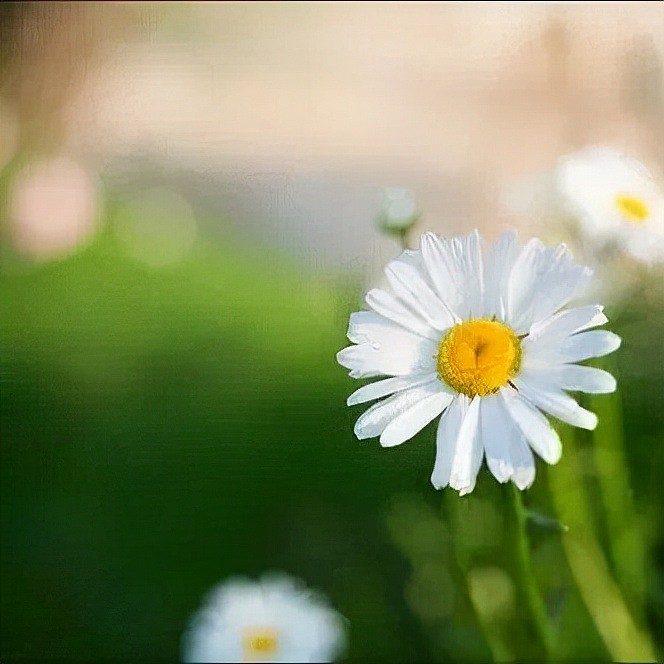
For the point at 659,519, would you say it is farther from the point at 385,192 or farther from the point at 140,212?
the point at 140,212

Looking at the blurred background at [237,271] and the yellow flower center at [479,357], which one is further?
the blurred background at [237,271]

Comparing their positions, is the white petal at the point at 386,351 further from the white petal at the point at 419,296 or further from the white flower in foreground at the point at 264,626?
the white flower in foreground at the point at 264,626

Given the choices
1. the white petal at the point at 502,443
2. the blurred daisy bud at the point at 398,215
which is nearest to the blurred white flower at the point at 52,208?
the blurred daisy bud at the point at 398,215

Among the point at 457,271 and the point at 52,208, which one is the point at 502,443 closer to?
the point at 457,271

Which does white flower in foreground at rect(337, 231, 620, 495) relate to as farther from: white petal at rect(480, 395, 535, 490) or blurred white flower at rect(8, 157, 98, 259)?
blurred white flower at rect(8, 157, 98, 259)

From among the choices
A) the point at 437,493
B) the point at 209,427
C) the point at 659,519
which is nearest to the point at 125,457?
the point at 209,427

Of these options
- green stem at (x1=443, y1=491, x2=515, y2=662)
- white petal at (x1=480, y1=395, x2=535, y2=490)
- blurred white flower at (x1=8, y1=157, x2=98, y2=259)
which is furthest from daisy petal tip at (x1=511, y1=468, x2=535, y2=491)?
blurred white flower at (x1=8, y1=157, x2=98, y2=259)
